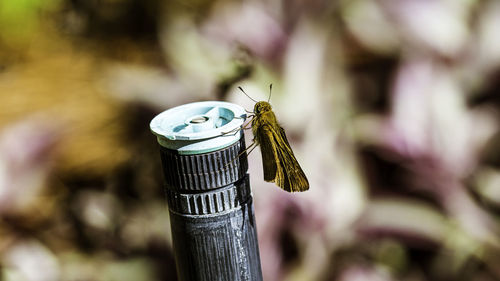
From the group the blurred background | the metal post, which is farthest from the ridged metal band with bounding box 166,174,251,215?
the blurred background

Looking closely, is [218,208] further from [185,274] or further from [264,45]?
[264,45]

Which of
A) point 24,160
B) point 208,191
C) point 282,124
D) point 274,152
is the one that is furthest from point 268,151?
point 24,160

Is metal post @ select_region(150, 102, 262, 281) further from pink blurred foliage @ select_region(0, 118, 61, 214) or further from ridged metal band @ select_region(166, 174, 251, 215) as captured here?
pink blurred foliage @ select_region(0, 118, 61, 214)

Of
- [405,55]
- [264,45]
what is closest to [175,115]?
[264,45]

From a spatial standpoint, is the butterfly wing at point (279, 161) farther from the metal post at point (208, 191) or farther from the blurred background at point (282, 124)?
the blurred background at point (282, 124)

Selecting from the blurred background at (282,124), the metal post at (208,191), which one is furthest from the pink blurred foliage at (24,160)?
the metal post at (208,191)

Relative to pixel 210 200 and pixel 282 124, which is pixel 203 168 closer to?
pixel 210 200
